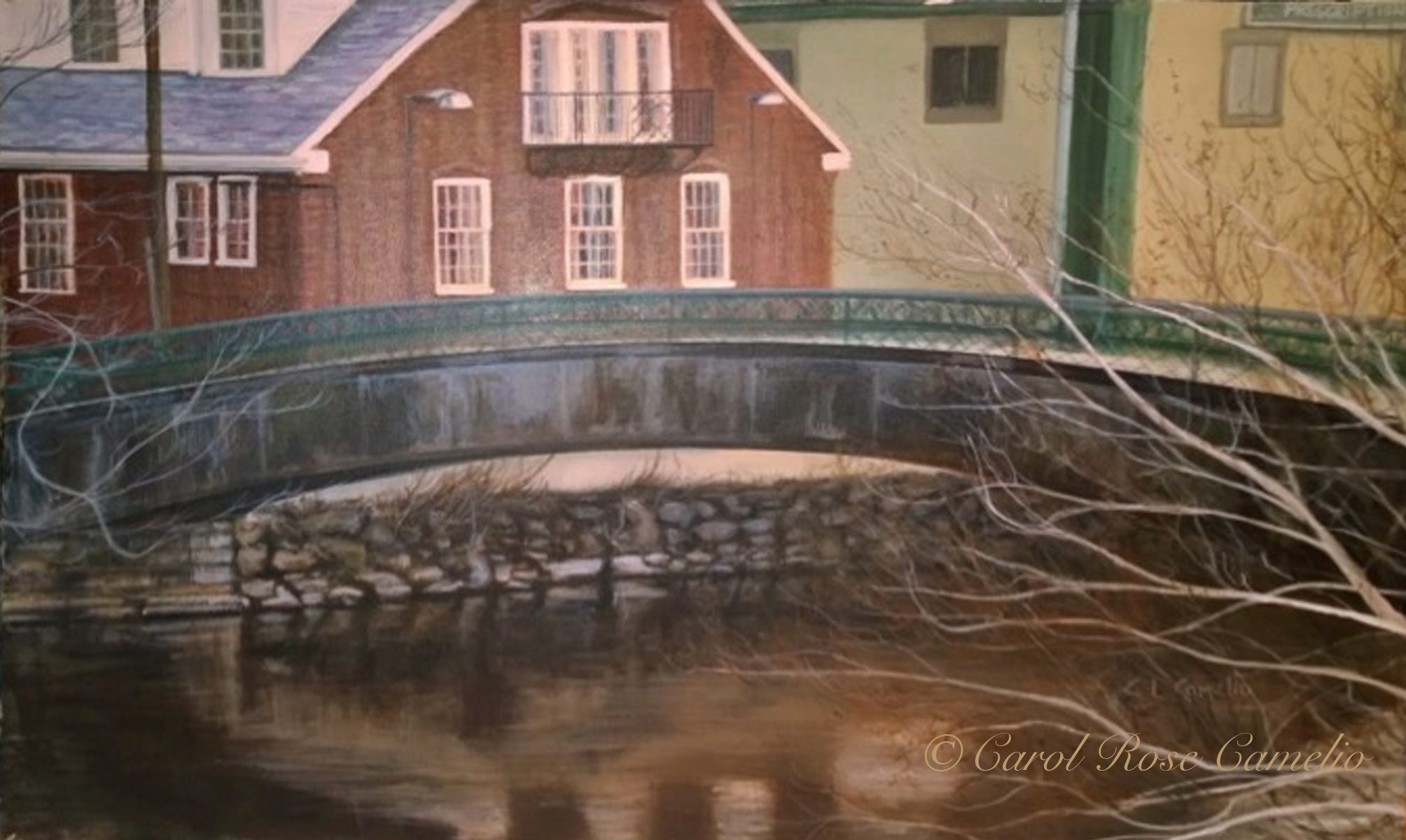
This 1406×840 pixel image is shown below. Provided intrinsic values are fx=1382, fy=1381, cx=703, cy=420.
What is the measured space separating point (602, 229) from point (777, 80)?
42 centimetres

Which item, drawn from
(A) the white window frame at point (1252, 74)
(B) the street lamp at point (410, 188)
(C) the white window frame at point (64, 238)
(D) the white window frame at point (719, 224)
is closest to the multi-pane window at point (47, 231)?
(C) the white window frame at point (64, 238)

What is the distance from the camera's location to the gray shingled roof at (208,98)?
2541 millimetres

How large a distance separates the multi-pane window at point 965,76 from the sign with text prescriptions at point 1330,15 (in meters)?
0.48

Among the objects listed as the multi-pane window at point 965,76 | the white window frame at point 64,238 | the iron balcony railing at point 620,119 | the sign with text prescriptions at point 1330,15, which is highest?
the sign with text prescriptions at point 1330,15

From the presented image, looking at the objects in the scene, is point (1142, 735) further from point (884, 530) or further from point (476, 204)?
point (476, 204)

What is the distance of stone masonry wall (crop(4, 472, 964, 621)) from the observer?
2.58 metres

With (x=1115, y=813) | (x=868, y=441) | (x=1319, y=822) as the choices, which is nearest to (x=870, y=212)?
(x=868, y=441)

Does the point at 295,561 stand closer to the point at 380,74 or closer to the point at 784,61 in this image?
the point at 380,74

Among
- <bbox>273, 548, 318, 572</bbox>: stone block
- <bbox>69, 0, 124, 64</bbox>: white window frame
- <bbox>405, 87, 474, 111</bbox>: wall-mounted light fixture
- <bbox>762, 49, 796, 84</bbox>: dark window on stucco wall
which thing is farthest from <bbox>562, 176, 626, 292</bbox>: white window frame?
<bbox>69, 0, 124, 64</bbox>: white window frame

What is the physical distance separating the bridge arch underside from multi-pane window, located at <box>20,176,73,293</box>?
24 cm

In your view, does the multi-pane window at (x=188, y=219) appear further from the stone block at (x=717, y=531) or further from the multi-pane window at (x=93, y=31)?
the stone block at (x=717, y=531)

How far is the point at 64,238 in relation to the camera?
255 cm

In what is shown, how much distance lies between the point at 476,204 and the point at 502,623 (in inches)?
30.8

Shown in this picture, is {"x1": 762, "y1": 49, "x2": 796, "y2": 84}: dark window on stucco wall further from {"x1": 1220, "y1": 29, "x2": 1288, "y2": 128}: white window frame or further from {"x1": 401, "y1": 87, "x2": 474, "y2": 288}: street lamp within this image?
{"x1": 1220, "y1": 29, "x2": 1288, "y2": 128}: white window frame
